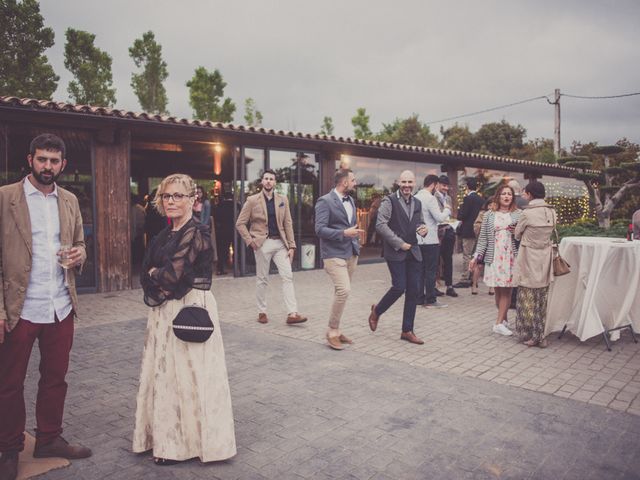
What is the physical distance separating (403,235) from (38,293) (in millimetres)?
3743

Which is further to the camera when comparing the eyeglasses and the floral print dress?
the floral print dress

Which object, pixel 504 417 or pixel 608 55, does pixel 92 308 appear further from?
pixel 608 55

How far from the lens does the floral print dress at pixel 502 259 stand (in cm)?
590

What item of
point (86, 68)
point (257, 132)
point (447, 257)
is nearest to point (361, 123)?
point (86, 68)

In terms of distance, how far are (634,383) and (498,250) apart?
7.46 feet

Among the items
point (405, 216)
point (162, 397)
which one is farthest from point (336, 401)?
point (405, 216)

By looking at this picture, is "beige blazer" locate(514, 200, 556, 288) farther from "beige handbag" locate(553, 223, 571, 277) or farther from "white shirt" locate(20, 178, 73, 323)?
"white shirt" locate(20, 178, 73, 323)

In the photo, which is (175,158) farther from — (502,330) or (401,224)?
(502,330)

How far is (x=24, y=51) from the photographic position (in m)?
26.2

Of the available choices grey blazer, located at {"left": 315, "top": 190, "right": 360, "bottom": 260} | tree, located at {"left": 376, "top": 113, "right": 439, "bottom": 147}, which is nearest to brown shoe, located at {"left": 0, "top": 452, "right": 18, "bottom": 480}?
grey blazer, located at {"left": 315, "top": 190, "right": 360, "bottom": 260}

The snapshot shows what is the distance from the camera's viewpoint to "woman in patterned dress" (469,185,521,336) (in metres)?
5.93

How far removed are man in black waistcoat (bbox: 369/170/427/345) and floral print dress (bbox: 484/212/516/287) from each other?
1149 millimetres

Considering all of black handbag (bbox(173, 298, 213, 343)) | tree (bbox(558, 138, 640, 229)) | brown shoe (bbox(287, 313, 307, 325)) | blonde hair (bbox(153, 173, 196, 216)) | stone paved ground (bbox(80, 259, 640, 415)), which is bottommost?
stone paved ground (bbox(80, 259, 640, 415))

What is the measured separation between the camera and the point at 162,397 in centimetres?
282
